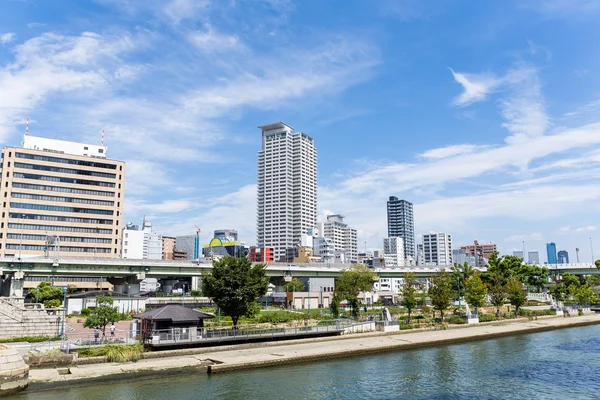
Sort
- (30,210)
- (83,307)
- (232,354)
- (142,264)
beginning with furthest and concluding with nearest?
(30,210) < (142,264) < (83,307) < (232,354)

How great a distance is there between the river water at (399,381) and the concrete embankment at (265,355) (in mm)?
920

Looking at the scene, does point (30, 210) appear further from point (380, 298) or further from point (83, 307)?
point (380, 298)

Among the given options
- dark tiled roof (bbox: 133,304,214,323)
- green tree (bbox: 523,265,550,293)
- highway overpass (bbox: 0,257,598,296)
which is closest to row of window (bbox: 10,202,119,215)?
highway overpass (bbox: 0,257,598,296)

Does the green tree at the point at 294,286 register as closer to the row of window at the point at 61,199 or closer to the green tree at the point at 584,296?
the green tree at the point at 584,296

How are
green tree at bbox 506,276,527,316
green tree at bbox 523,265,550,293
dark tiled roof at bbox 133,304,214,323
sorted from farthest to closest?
green tree at bbox 523,265,550,293 < green tree at bbox 506,276,527,316 < dark tiled roof at bbox 133,304,214,323

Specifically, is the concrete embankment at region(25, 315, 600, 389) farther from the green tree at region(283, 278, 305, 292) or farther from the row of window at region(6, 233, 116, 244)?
the row of window at region(6, 233, 116, 244)

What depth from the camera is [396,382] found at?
33438 millimetres

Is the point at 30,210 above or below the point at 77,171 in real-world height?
below

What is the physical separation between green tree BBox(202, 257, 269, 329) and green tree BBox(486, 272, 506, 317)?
4544 cm

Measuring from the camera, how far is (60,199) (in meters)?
129

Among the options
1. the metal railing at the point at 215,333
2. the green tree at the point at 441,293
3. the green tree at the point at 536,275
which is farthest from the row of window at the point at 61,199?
the green tree at the point at 536,275

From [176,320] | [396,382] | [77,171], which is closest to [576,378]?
[396,382]

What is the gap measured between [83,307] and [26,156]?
71155 millimetres

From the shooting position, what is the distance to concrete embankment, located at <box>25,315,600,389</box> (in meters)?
32.5
